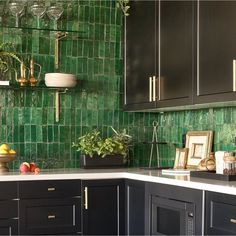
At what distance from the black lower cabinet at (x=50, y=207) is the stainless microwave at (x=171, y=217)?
61 centimetres

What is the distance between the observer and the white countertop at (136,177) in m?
2.99

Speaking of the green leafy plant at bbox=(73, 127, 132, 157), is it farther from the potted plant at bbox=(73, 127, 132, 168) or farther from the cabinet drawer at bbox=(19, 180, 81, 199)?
the cabinet drawer at bbox=(19, 180, 81, 199)

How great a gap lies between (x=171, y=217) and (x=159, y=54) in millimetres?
1271

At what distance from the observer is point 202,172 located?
135 inches

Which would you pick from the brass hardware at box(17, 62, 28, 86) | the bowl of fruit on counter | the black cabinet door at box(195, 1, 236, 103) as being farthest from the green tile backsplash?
the black cabinet door at box(195, 1, 236, 103)

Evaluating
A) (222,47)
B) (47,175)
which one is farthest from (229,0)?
(47,175)

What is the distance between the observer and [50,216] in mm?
3906

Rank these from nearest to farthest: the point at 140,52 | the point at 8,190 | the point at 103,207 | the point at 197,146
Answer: the point at 8,190, the point at 103,207, the point at 197,146, the point at 140,52

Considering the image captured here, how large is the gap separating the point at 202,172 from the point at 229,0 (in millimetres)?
1038

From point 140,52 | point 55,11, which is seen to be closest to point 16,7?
point 55,11

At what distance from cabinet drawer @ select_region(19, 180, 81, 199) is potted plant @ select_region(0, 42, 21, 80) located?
3.18 feet

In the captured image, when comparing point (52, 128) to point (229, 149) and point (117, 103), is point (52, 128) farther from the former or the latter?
point (229, 149)

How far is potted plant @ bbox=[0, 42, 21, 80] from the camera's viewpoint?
4.32 metres

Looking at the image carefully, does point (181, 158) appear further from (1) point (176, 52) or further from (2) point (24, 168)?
(2) point (24, 168)
